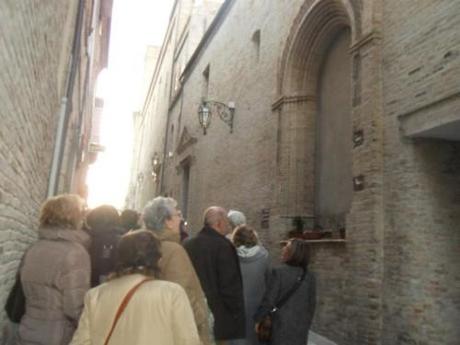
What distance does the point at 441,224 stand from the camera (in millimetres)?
6117

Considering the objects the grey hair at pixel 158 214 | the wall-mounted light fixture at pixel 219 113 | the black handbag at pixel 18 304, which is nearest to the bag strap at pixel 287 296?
the grey hair at pixel 158 214

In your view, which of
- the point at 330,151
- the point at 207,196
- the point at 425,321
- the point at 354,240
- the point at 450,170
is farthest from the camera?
the point at 207,196

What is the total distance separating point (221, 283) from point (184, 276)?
966 mm

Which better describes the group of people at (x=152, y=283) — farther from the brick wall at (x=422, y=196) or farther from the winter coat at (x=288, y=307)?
the brick wall at (x=422, y=196)

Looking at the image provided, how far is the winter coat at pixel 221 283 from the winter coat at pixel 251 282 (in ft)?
2.48

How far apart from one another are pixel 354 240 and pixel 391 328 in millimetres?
1259

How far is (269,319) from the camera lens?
4.29 meters

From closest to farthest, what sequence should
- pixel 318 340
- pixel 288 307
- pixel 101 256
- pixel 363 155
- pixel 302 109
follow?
pixel 101 256
pixel 288 307
pixel 363 155
pixel 318 340
pixel 302 109

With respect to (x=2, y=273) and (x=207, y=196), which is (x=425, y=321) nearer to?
(x=2, y=273)

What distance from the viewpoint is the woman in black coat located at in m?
4.23

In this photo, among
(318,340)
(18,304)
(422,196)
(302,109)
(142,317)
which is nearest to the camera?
(142,317)

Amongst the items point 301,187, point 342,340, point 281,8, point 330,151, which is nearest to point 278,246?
point 301,187

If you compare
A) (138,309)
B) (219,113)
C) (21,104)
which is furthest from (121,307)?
(219,113)

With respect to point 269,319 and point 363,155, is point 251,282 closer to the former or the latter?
point 269,319
